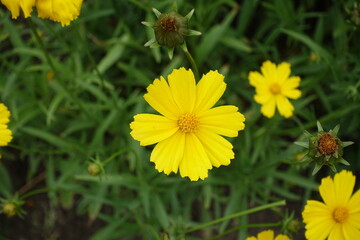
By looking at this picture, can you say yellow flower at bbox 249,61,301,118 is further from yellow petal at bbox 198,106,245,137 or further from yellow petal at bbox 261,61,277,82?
yellow petal at bbox 198,106,245,137

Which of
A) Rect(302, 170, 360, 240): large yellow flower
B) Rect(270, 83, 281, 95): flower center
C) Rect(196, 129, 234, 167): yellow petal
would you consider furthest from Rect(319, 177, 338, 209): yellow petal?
Rect(270, 83, 281, 95): flower center

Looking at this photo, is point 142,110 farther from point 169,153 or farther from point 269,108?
point 169,153

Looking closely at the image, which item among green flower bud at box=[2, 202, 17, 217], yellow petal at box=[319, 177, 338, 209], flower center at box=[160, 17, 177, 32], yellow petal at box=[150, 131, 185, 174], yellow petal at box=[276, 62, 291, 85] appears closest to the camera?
flower center at box=[160, 17, 177, 32]

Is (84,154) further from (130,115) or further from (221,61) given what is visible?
(221,61)

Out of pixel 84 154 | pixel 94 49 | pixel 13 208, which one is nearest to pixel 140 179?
pixel 84 154

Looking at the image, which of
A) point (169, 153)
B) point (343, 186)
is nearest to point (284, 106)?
point (343, 186)

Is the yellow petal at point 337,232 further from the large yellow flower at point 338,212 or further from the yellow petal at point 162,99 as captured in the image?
the yellow petal at point 162,99

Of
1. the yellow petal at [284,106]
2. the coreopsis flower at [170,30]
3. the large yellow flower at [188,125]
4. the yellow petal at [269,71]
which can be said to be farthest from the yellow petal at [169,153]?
the yellow petal at [269,71]
